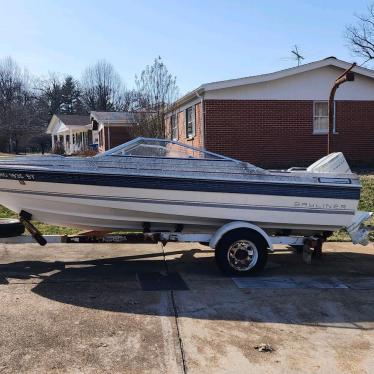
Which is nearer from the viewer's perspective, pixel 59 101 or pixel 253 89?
pixel 253 89

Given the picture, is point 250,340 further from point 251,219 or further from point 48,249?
point 48,249

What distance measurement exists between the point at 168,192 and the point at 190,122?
1510 cm

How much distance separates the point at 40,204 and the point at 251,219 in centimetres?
280

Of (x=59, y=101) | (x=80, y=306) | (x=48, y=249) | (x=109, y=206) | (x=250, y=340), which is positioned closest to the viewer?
(x=250, y=340)

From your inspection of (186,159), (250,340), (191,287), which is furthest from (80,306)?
(186,159)

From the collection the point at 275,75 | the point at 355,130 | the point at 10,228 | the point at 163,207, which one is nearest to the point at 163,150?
the point at 163,207

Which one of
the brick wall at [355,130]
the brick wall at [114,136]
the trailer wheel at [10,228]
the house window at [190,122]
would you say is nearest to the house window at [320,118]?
the brick wall at [355,130]

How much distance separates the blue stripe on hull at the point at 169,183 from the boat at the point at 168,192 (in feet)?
0.04

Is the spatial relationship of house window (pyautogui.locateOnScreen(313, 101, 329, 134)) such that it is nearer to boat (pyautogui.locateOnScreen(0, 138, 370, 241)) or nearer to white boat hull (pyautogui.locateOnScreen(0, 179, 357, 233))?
boat (pyautogui.locateOnScreen(0, 138, 370, 241))

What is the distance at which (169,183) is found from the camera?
6738 millimetres

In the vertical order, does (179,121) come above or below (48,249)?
above

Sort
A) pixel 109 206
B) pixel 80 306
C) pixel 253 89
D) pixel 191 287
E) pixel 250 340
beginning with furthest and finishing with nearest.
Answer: pixel 253 89, pixel 109 206, pixel 191 287, pixel 80 306, pixel 250 340

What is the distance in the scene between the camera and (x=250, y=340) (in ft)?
15.4

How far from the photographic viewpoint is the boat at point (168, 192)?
673 centimetres
